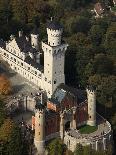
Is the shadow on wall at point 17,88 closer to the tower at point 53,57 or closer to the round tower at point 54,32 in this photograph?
the tower at point 53,57

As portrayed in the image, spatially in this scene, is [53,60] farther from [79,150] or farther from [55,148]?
[79,150]

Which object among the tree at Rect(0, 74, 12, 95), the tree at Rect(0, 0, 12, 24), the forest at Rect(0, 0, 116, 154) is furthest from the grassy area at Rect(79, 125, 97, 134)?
the tree at Rect(0, 0, 12, 24)

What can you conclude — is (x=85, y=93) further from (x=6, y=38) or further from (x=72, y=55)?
(x=6, y=38)

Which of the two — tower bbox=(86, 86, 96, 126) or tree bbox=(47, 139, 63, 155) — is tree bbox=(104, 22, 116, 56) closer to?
tower bbox=(86, 86, 96, 126)

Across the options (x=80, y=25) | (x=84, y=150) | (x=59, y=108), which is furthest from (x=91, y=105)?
(x=80, y=25)

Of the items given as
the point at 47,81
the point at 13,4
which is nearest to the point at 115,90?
the point at 47,81

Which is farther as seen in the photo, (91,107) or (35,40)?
(35,40)

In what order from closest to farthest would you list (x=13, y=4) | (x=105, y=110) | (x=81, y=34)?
1. (x=105, y=110)
2. (x=81, y=34)
3. (x=13, y=4)
